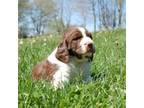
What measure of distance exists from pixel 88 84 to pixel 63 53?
0.19m

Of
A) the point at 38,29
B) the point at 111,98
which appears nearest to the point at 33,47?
the point at 38,29

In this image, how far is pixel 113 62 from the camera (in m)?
5.11

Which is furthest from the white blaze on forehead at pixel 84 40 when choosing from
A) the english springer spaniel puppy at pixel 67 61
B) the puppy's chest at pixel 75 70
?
the puppy's chest at pixel 75 70

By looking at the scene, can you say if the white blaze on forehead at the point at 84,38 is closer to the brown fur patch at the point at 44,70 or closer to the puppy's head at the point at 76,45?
the puppy's head at the point at 76,45

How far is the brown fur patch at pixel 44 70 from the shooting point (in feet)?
16.5

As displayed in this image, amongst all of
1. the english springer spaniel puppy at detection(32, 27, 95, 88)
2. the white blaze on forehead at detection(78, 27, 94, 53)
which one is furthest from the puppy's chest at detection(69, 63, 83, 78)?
the white blaze on forehead at detection(78, 27, 94, 53)

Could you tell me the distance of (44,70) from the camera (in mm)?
5043

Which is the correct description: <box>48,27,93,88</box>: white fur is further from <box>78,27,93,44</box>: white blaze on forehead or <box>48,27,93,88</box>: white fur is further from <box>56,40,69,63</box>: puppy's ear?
<box>78,27,93,44</box>: white blaze on forehead

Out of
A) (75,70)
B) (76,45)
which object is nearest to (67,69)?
(75,70)
